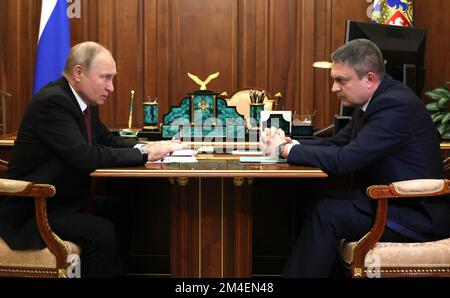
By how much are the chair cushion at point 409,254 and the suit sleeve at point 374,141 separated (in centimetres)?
36

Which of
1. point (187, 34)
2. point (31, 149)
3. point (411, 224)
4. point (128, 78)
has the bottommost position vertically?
point (411, 224)

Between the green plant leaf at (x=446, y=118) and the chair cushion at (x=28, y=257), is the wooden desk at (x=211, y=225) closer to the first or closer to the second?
the chair cushion at (x=28, y=257)

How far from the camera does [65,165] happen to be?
3.01 meters

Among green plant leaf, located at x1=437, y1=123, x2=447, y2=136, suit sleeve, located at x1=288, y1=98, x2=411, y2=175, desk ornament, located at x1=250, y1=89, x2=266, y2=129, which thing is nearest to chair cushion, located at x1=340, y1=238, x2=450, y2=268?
suit sleeve, located at x1=288, y1=98, x2=411, y2=175

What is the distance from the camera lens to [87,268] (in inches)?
117

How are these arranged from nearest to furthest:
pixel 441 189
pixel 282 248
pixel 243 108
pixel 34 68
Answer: pixel 441 189, pixel 282 248, pixel 243 108, pixel 34 68

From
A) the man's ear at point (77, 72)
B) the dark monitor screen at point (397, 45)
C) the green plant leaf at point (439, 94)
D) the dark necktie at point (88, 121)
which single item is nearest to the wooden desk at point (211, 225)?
the dark necktie at point (88, 121)

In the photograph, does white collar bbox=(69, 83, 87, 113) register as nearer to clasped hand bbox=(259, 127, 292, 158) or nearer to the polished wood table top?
the polished wood table top

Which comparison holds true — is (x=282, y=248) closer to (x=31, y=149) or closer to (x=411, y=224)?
(x=411, y=224)

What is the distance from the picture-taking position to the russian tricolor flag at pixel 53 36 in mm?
5191

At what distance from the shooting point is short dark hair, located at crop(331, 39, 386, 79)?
10.2ft

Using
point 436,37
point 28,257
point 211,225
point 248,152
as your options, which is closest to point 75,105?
point 28,257
